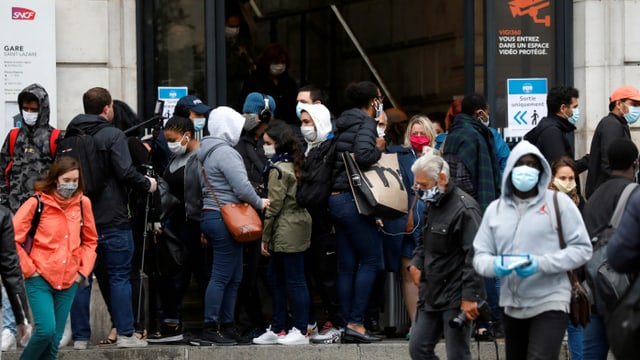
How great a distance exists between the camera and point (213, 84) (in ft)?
44.3

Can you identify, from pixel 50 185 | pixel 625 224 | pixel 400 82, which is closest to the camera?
pixel 625 224

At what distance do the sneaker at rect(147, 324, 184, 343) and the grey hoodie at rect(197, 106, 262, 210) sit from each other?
1194 mm

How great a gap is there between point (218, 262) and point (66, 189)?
181cm

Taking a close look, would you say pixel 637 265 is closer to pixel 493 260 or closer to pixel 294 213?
pixel 493 260

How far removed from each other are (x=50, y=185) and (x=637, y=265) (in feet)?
14.3

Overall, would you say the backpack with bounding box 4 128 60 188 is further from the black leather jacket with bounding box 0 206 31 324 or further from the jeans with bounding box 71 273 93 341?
the black leather jacket with bounding box 0 206 31 324

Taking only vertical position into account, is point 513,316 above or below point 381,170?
Answer: below

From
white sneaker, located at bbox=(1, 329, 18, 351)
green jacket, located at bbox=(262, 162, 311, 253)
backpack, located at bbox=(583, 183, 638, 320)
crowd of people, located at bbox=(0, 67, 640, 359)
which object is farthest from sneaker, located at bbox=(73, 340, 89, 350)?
backpack, located at bbox=(583, 183, 638, 320)

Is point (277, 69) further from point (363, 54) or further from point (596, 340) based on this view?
point (596, 340)

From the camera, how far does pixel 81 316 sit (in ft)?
38.1

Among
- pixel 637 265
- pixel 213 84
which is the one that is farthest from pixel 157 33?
pixel 637 265

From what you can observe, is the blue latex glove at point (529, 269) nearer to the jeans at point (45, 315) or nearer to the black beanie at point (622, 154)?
the black beanie at point (622, 154)

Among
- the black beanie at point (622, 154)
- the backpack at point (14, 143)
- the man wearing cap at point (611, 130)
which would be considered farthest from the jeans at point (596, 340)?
the backpack at point (14, 143)

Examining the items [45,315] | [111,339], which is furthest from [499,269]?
[111,339]
